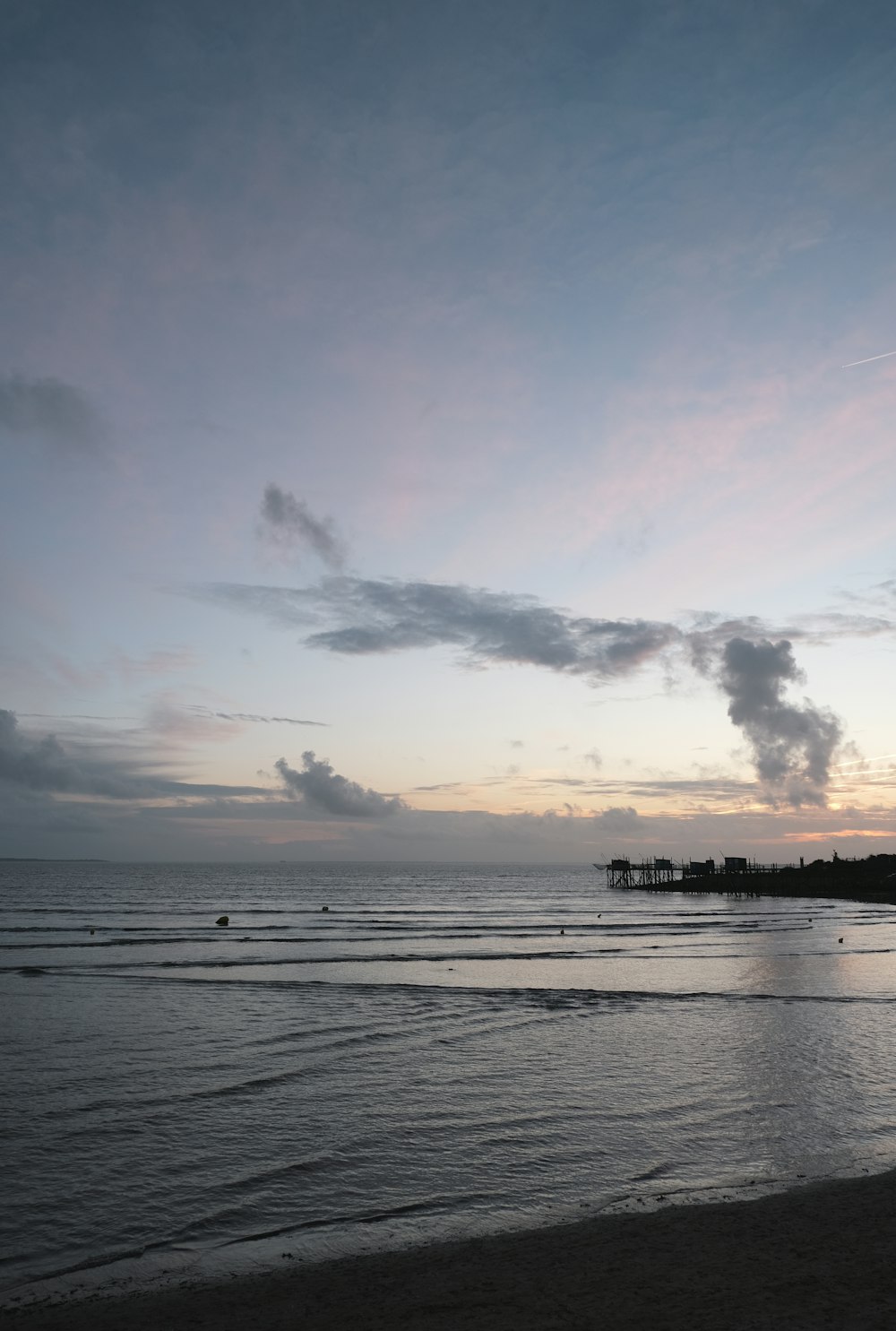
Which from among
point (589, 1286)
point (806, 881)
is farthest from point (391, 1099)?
point (806, 881)

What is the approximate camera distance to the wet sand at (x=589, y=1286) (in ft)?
22.5

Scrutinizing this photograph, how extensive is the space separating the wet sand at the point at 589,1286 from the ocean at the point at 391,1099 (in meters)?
0.65

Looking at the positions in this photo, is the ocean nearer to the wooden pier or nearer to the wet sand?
the wet sand

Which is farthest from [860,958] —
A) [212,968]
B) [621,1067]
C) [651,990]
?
[212,968]

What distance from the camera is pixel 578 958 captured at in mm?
39250

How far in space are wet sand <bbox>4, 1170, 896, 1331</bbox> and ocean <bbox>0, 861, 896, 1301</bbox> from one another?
2.13 feet

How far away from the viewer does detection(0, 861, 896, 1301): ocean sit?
952 centimetres

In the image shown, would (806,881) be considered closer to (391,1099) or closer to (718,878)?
(718,878)

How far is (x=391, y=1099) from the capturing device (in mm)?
14602

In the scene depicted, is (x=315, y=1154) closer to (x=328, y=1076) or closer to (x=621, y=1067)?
(x=328, y=1076)

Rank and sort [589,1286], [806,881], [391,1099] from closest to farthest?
[589,1286] < [391,1099] < [806,881]

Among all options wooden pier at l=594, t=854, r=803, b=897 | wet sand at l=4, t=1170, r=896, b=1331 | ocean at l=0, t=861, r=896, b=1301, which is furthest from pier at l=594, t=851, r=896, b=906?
wet sand at l=4, t=1170, r=896, b=1331

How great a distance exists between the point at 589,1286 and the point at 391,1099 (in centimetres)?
778

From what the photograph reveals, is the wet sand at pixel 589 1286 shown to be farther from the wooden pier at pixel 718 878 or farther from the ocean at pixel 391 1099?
the wooden pier at pixel 718 878
